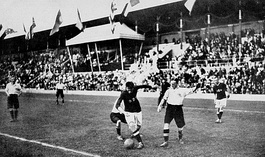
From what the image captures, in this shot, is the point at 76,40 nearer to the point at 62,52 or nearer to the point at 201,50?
the point at 62,52

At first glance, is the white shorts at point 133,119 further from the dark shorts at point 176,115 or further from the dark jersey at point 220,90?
the dark jersey at point 220,90

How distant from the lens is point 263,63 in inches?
822

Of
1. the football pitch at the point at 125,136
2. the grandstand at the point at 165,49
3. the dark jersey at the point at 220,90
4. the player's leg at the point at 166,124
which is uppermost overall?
the grandstand at the point at 165,49

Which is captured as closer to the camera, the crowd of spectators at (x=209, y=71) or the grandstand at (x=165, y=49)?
the crowd of spectators at (x=209, y=71)

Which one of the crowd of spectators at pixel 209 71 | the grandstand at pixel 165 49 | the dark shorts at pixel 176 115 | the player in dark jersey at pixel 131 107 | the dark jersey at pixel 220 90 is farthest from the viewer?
the grandstand at pixel 165 49

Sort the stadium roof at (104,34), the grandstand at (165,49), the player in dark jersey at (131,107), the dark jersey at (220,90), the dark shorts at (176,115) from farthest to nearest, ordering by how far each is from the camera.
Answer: the stadium roof at (104,34)
the grandstand at (165,49)
the dark jersey at (220,90)
the dark shorts at (176,115)
the player in dark jersey at (131,107)

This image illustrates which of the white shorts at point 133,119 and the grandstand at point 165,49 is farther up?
the grandstand at point 165,49

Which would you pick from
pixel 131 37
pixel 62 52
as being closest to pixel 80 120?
pixel 131 37

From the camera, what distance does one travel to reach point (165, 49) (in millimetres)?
32094

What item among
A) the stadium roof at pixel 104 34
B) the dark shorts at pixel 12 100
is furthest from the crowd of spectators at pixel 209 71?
the dark shorts at pixel 12 100

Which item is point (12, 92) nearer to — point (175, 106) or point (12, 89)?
point (12, 89)

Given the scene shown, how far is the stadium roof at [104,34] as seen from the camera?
1270 inches

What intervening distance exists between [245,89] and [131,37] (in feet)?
48.8

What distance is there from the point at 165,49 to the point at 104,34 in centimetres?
676
